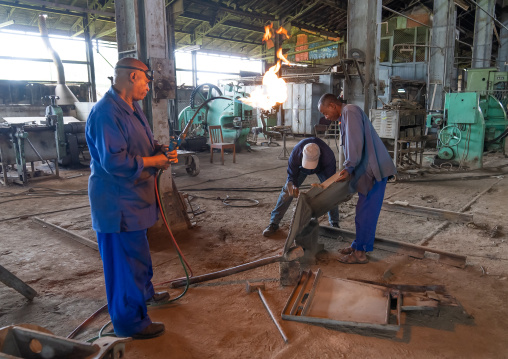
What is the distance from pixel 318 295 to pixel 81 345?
2001 mm

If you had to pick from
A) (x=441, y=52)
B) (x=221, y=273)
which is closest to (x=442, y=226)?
(x=221, y=273)

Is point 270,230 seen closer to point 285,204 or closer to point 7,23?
point 285,204

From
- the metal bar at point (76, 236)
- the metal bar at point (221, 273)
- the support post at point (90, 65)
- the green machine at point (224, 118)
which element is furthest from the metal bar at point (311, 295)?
the support post at point (90, 65)

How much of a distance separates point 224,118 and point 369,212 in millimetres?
8440

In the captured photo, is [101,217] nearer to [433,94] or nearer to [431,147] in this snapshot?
[431,147]

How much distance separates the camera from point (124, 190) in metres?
2.46

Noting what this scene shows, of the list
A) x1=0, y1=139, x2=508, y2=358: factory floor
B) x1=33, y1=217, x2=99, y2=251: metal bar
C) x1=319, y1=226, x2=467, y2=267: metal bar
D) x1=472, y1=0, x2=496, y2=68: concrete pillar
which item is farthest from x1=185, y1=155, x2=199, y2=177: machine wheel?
x1=472, y1=0, x2=496, y2=68: concrete pillar

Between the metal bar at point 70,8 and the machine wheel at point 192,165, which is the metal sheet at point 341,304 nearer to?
the machine wheel at point 192,165

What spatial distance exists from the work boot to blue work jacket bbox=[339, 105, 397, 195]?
141cm

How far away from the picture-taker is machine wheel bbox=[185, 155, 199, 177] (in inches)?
349

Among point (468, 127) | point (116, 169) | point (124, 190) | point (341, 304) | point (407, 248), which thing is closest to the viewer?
point (116, 169)

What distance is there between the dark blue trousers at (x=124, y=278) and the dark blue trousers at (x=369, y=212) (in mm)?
2269

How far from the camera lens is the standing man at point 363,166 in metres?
3.69

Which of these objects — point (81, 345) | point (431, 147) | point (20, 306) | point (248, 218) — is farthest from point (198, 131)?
point (81, 345)
